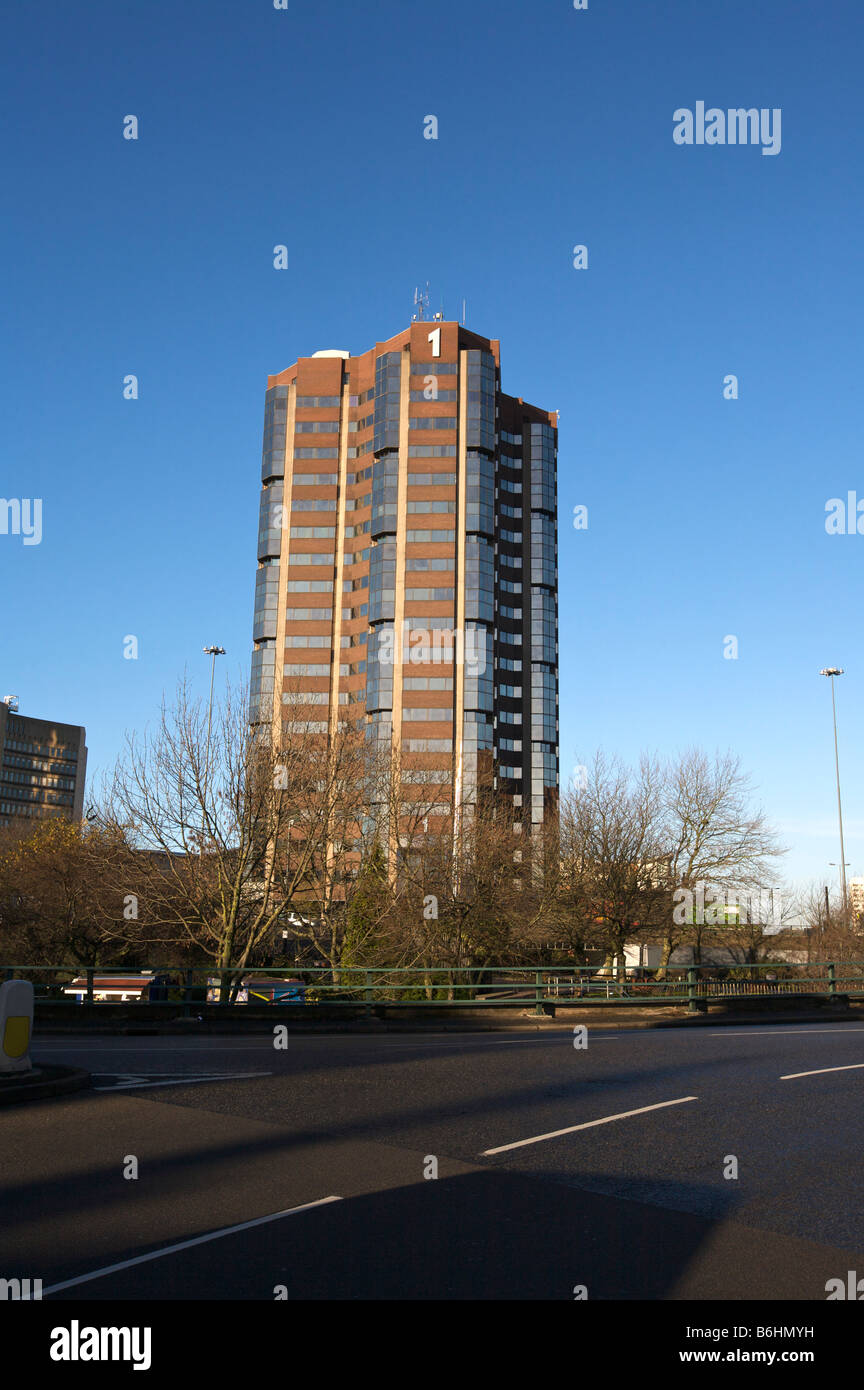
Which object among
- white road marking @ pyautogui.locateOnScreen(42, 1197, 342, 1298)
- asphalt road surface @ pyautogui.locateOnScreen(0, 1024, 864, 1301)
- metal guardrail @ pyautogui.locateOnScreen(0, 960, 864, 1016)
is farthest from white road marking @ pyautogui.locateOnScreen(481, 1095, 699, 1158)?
metal guardrail @ pyautogui.locateOnScreen(0, 960, 864, 1016)

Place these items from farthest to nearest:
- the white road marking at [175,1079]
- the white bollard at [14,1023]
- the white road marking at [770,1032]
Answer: the white road marking at [770,1032], the white road marking at [175,1079], the white bollard at [14,1023]

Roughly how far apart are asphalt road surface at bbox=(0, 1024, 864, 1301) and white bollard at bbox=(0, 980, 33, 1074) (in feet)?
3.01

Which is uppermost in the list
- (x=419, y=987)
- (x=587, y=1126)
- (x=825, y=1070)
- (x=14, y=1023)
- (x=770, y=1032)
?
(x=14, y=1023)

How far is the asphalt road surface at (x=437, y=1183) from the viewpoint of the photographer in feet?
17.9

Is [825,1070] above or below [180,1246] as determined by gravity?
below

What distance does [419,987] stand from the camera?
2075 cm

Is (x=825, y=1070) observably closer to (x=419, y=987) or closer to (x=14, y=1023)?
(x=419, y=987)

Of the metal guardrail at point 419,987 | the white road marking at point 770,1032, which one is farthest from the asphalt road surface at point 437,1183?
the metal guardrail at point 419,987

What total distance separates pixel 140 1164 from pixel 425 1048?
910 centimetres

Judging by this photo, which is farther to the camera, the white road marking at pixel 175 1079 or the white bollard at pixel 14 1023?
the white road marking at pixel 175 1079

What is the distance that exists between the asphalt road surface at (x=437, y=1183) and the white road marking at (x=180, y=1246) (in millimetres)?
20

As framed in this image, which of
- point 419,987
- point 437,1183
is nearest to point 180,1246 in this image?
point 437,1183

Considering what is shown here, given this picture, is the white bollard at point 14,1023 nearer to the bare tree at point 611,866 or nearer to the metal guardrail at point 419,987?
the metal guardrail at point 419,987

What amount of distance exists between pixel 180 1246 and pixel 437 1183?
202 centimetres
